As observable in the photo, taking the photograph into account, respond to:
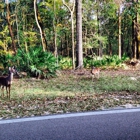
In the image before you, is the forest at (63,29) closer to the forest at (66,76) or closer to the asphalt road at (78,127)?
the forest at (66,76)

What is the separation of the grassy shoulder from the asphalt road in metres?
0.64

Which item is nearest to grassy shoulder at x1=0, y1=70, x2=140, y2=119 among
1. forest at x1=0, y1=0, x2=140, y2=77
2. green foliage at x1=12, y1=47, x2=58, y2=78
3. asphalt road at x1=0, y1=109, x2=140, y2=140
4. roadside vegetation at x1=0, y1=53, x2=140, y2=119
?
roadside vegetation at x1=0, y1=53, x2=140, y2=119

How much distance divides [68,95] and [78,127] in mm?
3828

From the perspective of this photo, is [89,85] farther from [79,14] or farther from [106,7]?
[106,7]

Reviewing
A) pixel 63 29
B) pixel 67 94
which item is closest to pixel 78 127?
pixel 67 94

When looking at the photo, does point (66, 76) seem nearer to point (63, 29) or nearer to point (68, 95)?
point (68, 95)

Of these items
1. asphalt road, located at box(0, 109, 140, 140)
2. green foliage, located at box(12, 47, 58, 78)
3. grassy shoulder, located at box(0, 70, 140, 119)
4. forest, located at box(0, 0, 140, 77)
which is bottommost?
grassy shoulder, located at box(0, 70, 140, 119)

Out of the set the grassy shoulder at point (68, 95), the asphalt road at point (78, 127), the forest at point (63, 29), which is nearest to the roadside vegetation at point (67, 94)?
the grassy shoulder at point (68, 95)

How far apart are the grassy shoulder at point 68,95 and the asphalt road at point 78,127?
25.1 inches

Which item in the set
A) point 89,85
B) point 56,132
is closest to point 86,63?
point 89,85

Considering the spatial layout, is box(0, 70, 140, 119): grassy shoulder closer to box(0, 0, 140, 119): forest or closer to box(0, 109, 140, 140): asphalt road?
box(0, 0, 140, 119): forest

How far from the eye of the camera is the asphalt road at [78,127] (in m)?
4.08

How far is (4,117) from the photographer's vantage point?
5469 mm

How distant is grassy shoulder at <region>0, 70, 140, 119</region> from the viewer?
616 cm
